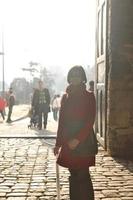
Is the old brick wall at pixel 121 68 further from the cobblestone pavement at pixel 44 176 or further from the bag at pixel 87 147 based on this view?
the bag at pixel 87 147

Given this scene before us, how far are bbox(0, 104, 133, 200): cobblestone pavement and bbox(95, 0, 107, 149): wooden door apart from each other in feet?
2.43

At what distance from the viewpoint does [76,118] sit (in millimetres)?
4887

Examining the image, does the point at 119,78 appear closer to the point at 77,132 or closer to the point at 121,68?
the point at 121,68

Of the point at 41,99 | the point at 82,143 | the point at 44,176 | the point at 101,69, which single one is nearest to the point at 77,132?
the point at 82,143

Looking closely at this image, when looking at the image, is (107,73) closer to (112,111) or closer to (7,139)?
(112,111)

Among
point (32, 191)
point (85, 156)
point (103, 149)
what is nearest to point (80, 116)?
point (85, 156)

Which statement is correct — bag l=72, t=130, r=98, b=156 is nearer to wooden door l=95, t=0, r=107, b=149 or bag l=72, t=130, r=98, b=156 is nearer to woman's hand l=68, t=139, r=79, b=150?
woman's hand l=68, t=139, r=79, b=150

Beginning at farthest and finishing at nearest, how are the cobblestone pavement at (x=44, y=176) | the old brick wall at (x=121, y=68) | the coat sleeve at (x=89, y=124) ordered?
1. the old brick wall at (x=121, y=68)
2. the cobblestone pavement at (x=44, y=176)
3. the coat sleeve at (x=89, y=124)

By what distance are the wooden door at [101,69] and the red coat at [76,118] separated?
521cm

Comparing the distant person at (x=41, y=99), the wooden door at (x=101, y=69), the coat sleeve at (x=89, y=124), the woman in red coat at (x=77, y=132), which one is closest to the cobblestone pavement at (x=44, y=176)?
the wooden door at (x=101, y=69)

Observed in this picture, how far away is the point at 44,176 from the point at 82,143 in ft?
9.26

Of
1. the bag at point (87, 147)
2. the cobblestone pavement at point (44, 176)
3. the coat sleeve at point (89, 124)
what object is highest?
the coat sleeve at point (89, 124)

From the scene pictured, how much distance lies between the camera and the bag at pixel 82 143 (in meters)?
4.83

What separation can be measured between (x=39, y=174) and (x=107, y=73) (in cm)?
336
